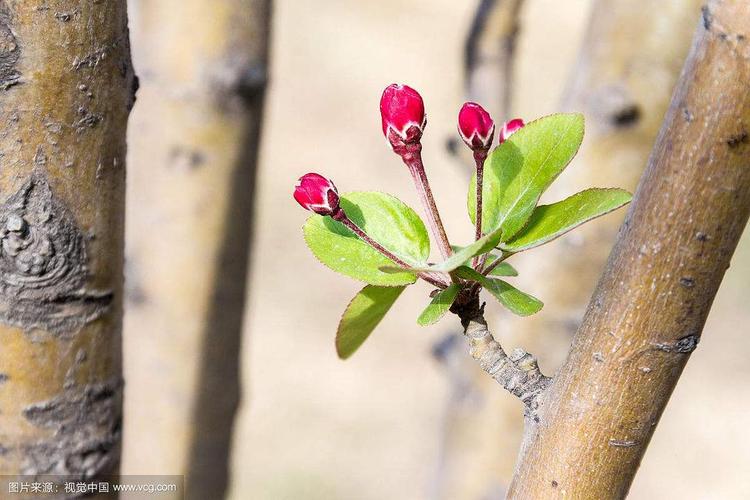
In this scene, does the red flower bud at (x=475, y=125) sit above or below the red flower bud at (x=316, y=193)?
above

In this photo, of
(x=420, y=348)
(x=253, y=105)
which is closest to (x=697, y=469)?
(x=420, y=348)

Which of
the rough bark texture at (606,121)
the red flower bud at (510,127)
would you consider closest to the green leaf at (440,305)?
the red flower bud at (510,127)

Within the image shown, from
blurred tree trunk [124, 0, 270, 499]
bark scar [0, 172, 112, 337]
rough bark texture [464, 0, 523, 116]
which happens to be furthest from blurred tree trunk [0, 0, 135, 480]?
rough bark texture [464, 0, 523, 116]

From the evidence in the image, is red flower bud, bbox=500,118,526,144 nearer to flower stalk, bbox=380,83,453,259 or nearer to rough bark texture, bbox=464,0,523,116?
flower stalk, bbox=380,83,453,259

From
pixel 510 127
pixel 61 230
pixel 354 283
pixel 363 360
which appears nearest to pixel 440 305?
pixel 510 127

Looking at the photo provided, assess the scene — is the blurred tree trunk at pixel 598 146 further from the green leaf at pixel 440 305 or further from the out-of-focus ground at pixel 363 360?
the green leaf at pixel 440 305

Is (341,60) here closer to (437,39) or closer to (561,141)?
(437,39)
